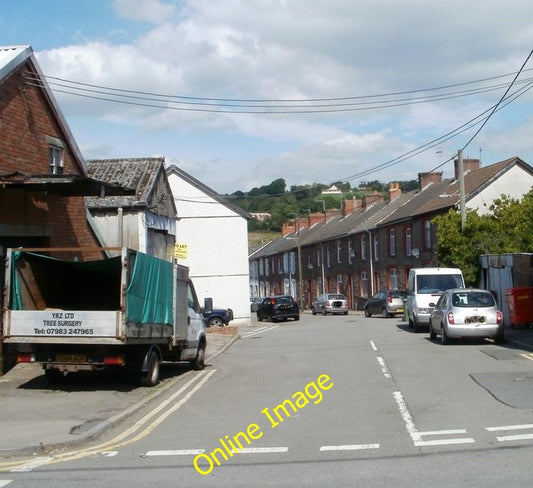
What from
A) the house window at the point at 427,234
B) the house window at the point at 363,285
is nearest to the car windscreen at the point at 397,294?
the house window at the point at 427,234

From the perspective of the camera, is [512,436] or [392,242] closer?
[512,436]

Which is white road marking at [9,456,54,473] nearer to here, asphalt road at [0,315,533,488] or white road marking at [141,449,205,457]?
asphalt road at [0,315,533,488]

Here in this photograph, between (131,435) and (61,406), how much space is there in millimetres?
2554

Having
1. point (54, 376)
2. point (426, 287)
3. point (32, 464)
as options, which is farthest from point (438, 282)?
point (32, 464)

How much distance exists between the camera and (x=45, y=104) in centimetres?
1822

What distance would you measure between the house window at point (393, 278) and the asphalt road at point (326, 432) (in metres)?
35.3

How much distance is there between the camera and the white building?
1596 inches

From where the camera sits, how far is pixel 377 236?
55469mm

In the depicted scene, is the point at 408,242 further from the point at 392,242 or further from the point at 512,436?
the point at 512,436

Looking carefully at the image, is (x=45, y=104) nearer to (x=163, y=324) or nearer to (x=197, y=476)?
(x=163, y=324)

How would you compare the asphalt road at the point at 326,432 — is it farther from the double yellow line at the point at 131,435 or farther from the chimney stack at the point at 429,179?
the chimney stack at the point at 429,179

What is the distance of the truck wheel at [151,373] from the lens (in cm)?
1409

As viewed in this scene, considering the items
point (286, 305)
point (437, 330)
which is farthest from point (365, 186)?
point (437, 330)

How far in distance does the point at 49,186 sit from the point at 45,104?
156 inches
